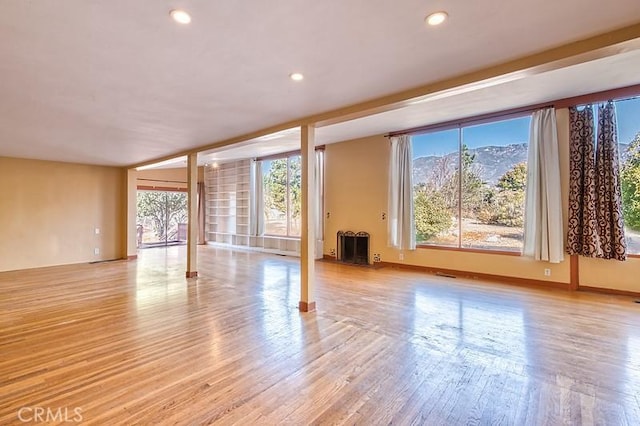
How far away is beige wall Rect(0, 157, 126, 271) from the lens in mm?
6930

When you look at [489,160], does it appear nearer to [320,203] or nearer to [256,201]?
[320,203]

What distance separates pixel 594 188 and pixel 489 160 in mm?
1622

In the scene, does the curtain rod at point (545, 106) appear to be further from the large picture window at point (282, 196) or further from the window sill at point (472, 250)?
the large picture window at point (282, 196)

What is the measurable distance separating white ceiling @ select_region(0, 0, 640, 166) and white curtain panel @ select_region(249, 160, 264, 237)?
5.52m

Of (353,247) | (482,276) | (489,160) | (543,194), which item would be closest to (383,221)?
(353,247)

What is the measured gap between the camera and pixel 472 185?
600cm

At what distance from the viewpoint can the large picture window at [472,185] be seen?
18.1ft

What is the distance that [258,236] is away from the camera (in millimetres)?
9875

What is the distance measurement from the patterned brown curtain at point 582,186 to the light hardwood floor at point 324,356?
0.80 m

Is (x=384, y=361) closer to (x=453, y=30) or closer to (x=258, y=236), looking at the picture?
(x=453, y=30)

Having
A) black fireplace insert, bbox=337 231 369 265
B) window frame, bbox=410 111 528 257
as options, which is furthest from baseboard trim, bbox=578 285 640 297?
black fireplace insert, bbox=337 231 369 265

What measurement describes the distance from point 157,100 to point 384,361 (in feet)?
11.9

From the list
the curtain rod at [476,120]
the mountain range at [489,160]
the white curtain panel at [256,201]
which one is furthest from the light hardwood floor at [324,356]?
the white curtain panel at [256,201]

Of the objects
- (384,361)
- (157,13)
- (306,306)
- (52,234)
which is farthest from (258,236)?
(157,13)
